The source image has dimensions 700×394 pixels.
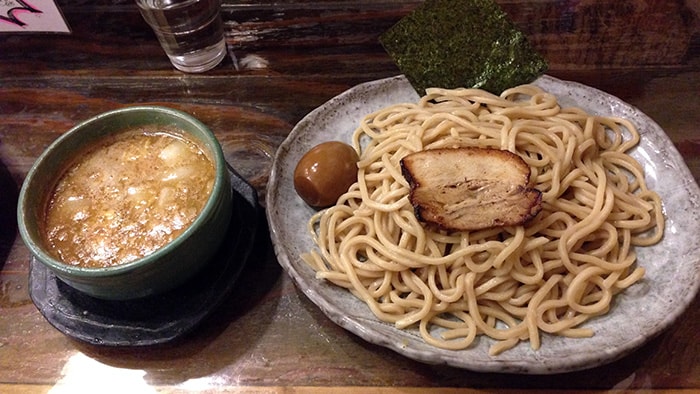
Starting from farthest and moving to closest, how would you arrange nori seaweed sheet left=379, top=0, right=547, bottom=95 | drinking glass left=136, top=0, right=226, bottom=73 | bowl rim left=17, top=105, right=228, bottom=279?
drinking glass left=136, top=0, right=226, bottom=73 → nori seaweed sheet left=379, top=0, right=547, bottom=95 → bowl rim left=17, top=105, right=228, bottom=279

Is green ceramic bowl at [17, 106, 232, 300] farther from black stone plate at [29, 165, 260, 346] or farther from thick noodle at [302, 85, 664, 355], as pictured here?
thick noodle at [302, 85, 664, 355]

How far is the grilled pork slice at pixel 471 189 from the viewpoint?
6.62ft

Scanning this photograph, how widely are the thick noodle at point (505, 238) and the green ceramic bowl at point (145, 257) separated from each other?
41 cm

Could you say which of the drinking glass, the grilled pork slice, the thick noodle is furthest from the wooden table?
the grilled pork slice

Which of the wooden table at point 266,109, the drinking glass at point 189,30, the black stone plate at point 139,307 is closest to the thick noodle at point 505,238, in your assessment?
the wooden table at point 266,109

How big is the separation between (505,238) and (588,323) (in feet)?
1.29

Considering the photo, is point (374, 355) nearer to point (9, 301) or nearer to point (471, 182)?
point (471, 182)

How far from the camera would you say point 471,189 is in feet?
6.79

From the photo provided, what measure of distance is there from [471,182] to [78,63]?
7.94 feet

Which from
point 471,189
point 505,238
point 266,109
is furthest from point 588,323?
point 266,109

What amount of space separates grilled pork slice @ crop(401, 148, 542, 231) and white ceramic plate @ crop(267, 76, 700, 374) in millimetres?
408

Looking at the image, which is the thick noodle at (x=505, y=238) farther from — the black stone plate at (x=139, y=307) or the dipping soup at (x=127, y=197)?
the dipping soup at (x=127, y=197)

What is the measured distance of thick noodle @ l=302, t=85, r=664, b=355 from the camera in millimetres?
2021

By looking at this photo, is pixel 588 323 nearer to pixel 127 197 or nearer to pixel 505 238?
pixel 505 238
